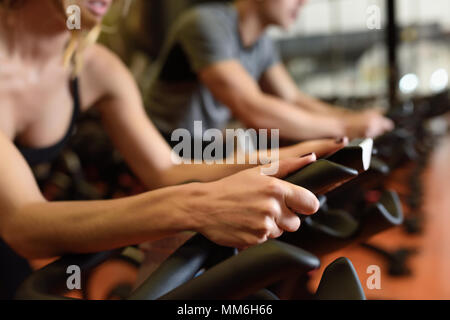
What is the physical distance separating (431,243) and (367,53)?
551 centimetres

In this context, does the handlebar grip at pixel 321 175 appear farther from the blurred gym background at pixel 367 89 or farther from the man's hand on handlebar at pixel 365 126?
the man's hand on handlebar at pixel 365 126

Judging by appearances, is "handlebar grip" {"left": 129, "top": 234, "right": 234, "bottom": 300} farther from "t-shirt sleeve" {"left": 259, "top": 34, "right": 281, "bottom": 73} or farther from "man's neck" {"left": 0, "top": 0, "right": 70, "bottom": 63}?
"t-shirt sleeve" {"left": 259, "top": 34, "right": 281, "bottom": 73}

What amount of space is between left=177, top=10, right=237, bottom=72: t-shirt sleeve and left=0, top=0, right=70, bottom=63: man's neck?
1.78ft

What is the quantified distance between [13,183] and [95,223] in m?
0.15

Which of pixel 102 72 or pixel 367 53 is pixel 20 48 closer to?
pixel 102 72

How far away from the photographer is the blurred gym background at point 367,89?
5.52 ft

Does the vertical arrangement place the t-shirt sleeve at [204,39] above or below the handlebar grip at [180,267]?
above

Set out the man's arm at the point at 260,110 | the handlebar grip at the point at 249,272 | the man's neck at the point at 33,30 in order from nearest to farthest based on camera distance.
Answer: the handlebar grip at the point at 249,272, the man's neck at the point at 33,30, the man's arm at the point at 260,110

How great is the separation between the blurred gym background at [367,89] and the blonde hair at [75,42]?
0.27 feet

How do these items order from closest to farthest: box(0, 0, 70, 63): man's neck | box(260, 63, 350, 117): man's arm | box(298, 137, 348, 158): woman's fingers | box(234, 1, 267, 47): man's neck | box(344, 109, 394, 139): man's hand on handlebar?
box(298, 137, 348, 158): woman's fingers, box(0, 0, 70, 63): man's neck, box(344, 109, 394, 139): man's hand on handlebar, box(234, 1, 267, 47): man's neck, box(260, 63, 350, 117): man's arm

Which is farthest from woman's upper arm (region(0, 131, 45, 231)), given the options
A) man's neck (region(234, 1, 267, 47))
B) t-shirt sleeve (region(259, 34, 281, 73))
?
t-shirt sleeve (region(259, 34, 281, 73))

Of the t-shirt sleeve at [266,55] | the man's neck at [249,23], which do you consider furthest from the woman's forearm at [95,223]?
the t-shirt sleeve at [266,55]

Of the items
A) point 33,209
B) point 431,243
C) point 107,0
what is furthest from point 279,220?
point 431,243

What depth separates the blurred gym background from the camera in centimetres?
168
